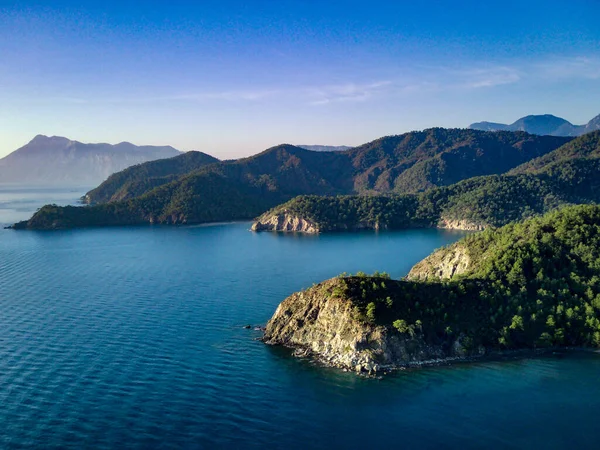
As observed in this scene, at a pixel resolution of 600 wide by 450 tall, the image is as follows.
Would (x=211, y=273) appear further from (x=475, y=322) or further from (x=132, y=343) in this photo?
(x=475, y=322)

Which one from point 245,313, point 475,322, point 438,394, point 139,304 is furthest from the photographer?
point 139,304

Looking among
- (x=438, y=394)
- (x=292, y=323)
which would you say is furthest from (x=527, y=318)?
(x=292, y=323)

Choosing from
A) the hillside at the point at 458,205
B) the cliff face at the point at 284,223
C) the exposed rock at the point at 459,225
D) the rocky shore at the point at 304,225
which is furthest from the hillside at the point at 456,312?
the cliff face at the point at 284,223

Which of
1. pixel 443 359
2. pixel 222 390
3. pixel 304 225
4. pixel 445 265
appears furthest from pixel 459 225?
pixel 222 390

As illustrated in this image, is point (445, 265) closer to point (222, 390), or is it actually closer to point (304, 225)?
point (222, 390)

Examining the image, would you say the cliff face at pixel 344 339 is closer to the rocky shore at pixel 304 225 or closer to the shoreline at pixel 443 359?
the shoreline at pixel 443 359

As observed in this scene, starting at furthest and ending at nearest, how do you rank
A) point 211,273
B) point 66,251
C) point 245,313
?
point 66,251, point 211,273, point 245,313
